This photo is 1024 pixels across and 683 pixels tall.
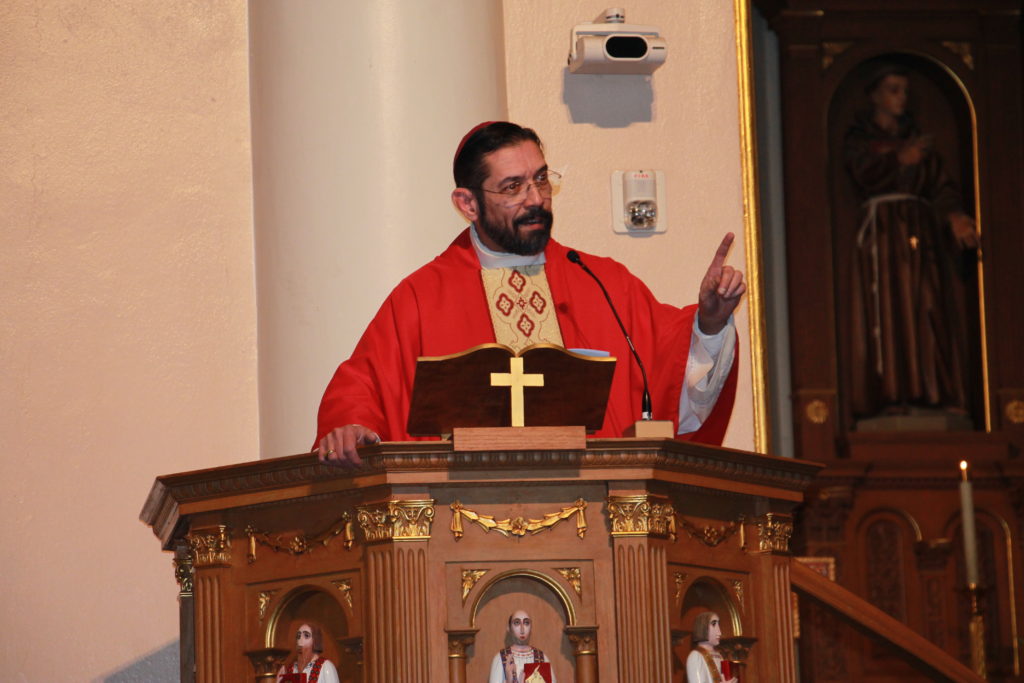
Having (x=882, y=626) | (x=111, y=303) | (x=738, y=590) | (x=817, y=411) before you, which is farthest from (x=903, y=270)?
(x=738, y=590)

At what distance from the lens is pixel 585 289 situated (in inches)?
182

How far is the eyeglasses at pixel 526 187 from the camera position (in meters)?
4.32

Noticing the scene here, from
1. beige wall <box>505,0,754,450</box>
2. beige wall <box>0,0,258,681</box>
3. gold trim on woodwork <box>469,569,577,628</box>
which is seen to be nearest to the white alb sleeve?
gold trim on woodwork <box>469,569,577,628</box>

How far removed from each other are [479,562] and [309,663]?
0.44 meters

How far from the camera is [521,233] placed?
440 cm

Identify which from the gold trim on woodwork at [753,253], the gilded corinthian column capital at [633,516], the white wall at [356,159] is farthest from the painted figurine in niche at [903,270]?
the gilded corinthian column capital at [633,516]

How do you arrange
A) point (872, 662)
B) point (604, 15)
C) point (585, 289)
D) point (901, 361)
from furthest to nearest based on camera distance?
1. point (901, 361)
2. point (872, 662)
3. point (604, 15)
4. point (585, 289)

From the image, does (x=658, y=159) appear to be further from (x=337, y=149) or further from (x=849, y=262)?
(x=849, y=262)

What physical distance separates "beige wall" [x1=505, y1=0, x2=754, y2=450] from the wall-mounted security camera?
13cm

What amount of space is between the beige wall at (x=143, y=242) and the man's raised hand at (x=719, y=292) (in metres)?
1.58

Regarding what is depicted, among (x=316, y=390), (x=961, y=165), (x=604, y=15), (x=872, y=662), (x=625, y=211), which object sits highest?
(x=961, y=165)

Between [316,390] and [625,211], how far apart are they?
133 cm

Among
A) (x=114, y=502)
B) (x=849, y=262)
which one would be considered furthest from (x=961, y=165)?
(x=114, y=502)

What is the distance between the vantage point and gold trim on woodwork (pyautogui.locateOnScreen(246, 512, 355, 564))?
347cm
